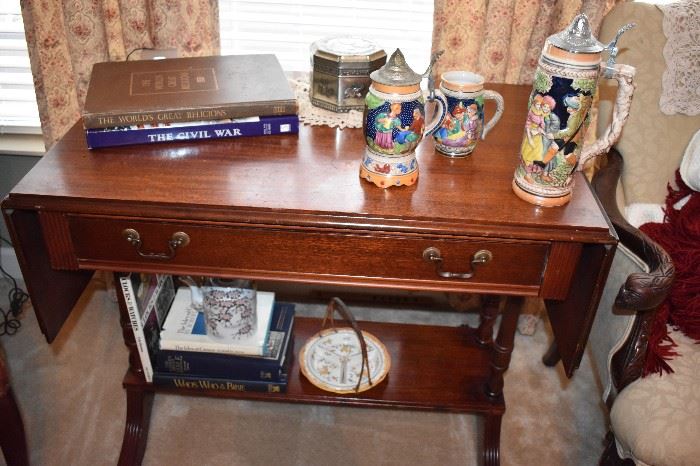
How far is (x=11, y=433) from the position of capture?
4.48 feet

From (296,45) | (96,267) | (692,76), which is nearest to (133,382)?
(96,267)

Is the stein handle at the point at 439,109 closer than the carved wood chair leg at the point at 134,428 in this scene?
Yes

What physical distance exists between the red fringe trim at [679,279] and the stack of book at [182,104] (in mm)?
847

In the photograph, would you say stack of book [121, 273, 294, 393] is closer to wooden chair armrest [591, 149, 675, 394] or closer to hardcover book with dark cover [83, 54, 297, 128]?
hardcover book with dark cover [83, 54, 297, 128]

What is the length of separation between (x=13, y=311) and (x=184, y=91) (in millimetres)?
1129

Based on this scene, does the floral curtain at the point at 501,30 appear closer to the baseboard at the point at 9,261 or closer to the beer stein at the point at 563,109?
the beer stein at the point at 563,109

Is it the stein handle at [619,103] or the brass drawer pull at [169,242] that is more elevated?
the stein handle at [619,103]

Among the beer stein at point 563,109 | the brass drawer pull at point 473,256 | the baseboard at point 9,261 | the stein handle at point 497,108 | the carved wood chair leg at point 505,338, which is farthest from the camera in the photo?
the baseboard at point 9,261

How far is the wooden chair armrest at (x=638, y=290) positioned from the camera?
1.10 meters

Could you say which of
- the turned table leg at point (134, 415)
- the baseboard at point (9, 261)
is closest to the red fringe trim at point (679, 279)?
the turned table leg at point (134, 415)

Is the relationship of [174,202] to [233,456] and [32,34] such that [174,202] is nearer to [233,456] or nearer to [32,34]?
[233,456]

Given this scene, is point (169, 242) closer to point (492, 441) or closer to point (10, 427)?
point (10, 427)

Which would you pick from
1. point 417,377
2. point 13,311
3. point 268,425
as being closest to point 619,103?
point 417,377

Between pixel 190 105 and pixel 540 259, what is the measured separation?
714 mm
